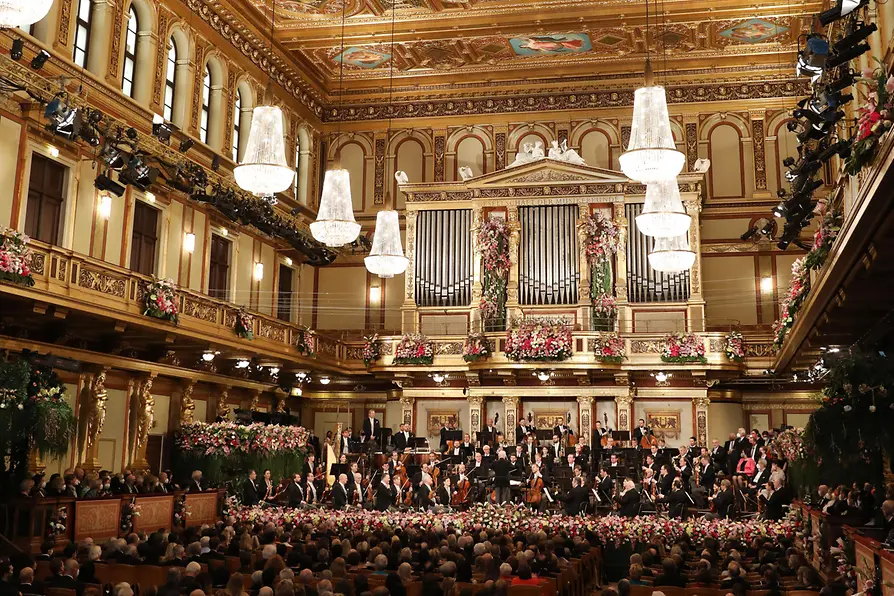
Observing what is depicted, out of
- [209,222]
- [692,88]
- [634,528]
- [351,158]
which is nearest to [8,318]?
[209,222]

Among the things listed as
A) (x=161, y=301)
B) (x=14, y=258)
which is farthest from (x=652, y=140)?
(x=161, y=301)

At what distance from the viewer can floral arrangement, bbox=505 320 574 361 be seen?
22094mm

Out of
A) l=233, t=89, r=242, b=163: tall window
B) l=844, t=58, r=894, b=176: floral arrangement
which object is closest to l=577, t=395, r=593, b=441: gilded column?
l=233, t=89, r=242, b=163: tall window

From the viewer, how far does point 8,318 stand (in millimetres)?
14914

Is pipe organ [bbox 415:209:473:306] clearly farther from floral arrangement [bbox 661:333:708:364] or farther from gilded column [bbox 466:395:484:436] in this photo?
floral arrangement [bbox 661:333:708:364]

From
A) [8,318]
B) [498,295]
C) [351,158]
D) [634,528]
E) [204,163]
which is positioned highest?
[351,158]

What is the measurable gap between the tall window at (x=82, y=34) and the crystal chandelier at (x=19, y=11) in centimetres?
1055

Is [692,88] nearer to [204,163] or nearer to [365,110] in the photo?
[365,110]

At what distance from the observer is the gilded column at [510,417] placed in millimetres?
23766

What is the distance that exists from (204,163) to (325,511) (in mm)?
9421

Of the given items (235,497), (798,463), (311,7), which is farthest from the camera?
(311,7)

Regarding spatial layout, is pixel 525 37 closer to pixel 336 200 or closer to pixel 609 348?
pixel 609 348

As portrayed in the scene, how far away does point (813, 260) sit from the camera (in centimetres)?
1214

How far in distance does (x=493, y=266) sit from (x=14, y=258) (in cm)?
1357
